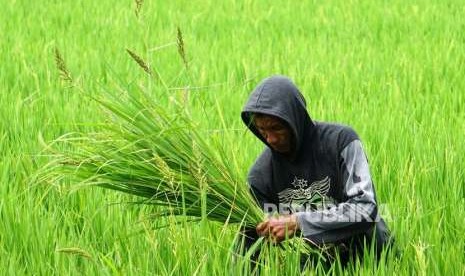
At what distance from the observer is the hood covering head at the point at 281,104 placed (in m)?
2.27

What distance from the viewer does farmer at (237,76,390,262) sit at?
221cm

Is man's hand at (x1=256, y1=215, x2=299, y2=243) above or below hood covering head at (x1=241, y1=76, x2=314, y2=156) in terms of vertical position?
below

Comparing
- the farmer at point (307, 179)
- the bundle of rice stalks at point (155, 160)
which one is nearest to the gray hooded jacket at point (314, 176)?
the farmer at point (307, 179)

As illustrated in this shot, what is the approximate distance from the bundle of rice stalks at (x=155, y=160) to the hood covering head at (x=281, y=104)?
154 mm

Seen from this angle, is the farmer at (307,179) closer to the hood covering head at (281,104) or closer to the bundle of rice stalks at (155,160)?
the hood covering head at (281,104)

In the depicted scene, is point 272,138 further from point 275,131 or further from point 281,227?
point 281,227

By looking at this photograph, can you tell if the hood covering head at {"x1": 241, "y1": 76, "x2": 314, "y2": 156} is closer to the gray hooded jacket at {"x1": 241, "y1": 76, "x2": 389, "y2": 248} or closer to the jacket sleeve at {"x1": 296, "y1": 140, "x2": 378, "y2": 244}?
the gray hooded jacket at {"x1": 241, "y1": 76, "x2": 389, "y2": 248}

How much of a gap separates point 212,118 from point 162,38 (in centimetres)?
225

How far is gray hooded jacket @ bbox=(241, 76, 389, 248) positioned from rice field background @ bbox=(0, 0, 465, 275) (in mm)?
97

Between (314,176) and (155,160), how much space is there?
0.41 meters

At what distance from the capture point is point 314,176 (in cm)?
241

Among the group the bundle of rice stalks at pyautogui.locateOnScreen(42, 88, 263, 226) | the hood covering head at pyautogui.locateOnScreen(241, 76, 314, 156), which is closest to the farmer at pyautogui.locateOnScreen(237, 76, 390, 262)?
the hood covering head at pyautogui.locateOnScreen(241, 76, 314, 156)

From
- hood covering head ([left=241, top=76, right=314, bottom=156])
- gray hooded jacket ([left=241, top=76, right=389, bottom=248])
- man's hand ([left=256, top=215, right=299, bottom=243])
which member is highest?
hood covering head ([left=241, top=76, right=314, bottom=156])

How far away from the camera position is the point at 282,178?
8.00 feet
